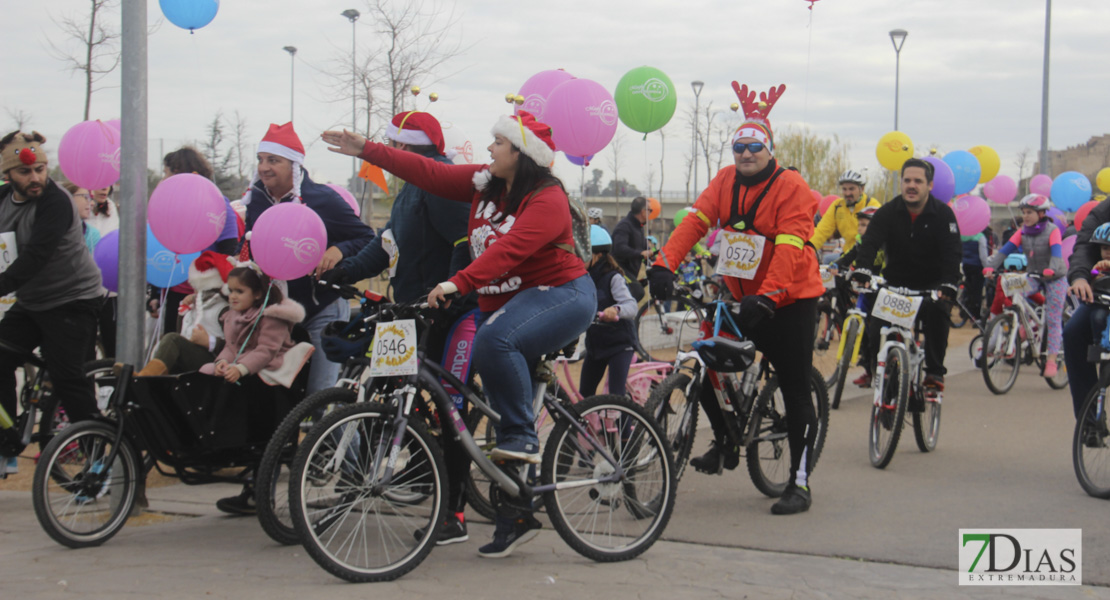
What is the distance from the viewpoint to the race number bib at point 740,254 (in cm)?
562

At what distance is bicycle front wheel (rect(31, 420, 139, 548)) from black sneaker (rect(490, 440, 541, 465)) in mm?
1849

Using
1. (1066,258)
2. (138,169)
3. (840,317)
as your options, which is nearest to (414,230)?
(138,169)

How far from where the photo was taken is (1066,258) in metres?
12.6

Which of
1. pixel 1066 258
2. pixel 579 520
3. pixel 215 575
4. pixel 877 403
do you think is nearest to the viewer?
pixel 215 575

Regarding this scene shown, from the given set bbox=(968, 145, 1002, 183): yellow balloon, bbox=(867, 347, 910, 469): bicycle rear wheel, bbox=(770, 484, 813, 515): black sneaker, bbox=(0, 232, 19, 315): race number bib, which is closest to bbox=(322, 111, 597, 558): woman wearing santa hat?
bbox=(770, 484, 813, 515): black sneaker

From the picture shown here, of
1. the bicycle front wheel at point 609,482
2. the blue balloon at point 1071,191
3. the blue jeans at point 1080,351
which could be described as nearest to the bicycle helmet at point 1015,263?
the blue jeans at point 1080,351

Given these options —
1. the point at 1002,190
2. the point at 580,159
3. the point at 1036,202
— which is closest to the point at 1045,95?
the point at 1002,190

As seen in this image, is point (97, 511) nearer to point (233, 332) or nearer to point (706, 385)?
point (233, 332)

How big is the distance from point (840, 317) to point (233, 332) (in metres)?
9.05

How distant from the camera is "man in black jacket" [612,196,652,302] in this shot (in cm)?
1228

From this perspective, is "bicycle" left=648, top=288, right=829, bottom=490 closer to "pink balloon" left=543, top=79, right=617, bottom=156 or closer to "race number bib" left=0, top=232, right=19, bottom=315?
"pink balloon" left=543, top=79, right=617, bottom=156

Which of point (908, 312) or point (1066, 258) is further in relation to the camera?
point (1066, 258)

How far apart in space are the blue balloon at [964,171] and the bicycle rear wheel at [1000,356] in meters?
3.66

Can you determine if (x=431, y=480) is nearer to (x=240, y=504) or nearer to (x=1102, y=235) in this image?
(x=240, y=504)
